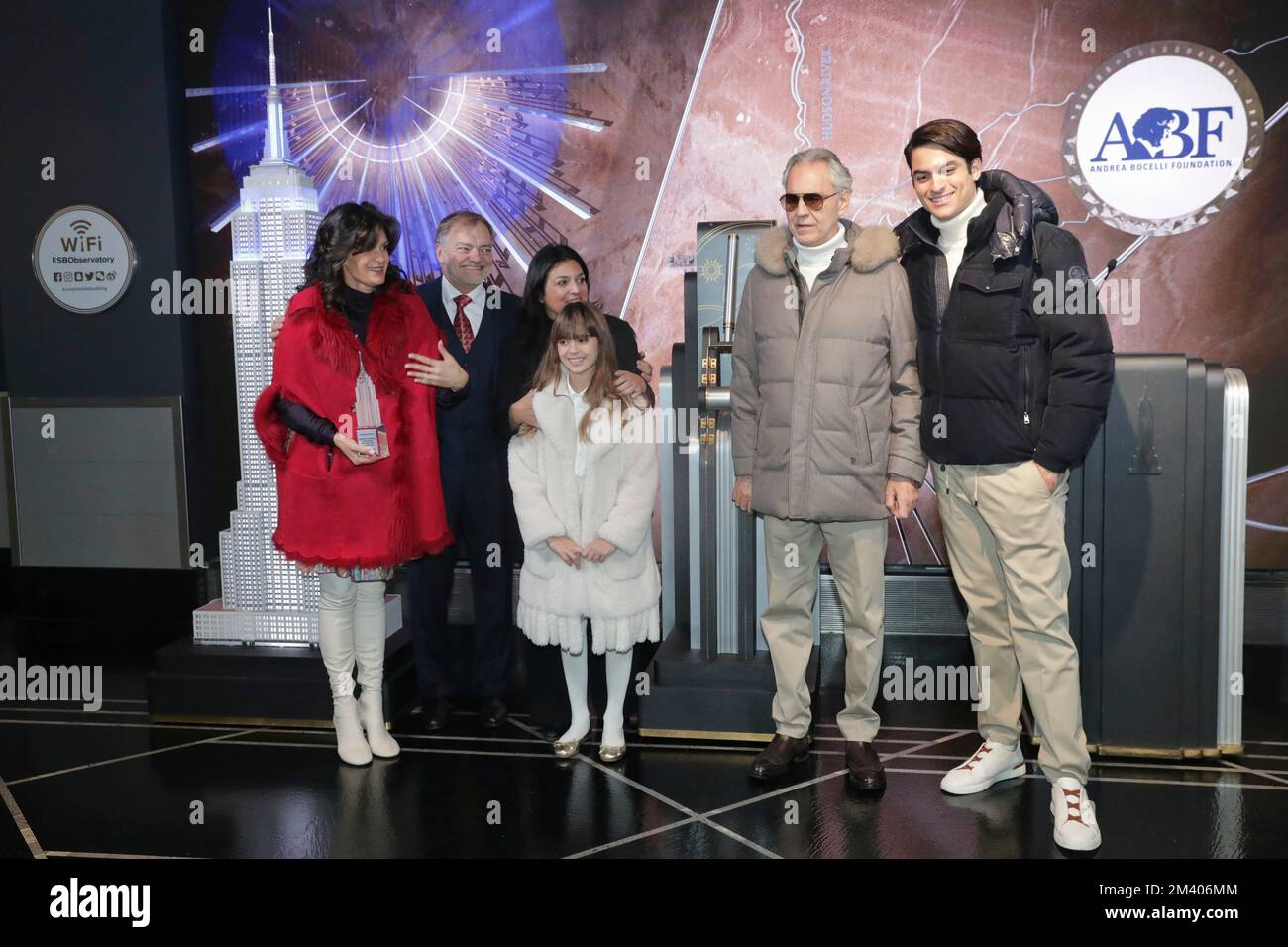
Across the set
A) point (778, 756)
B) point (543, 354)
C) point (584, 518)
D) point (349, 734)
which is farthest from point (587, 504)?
point (349, 734)

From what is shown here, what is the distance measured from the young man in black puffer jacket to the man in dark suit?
→ 154 centimetres

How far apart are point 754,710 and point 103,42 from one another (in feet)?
14.9

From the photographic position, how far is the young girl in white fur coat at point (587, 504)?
3.62 m

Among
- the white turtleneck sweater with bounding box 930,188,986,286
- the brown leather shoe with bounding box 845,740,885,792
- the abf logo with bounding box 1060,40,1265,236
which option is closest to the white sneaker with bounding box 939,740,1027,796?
the brown leather shoe with bounding box 845,740,885,792

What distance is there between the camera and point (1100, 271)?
201 inches

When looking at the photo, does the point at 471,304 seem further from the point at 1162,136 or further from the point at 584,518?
the point at 1162,136

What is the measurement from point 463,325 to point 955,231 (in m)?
1.78

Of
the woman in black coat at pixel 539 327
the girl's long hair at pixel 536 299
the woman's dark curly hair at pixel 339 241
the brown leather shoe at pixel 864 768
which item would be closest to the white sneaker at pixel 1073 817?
the brown leather shoe at pixel 864 768

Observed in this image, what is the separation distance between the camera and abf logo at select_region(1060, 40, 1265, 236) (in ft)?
16.3

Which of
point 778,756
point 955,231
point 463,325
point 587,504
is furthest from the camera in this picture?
point 463,325

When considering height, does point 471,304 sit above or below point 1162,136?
below

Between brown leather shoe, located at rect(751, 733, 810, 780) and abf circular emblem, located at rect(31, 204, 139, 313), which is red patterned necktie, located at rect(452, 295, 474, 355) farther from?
abf circular emblem, located at rect(31, 204, 139, 313)

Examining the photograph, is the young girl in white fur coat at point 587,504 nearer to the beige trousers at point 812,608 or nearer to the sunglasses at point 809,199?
the beige trousers at point 812,608

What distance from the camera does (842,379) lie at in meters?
3.18
